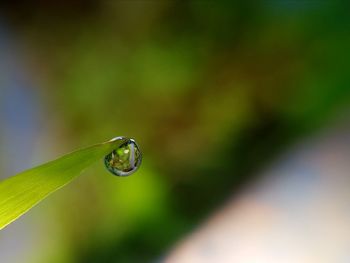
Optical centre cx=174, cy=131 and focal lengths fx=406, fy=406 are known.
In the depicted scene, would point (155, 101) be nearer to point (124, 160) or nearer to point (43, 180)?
point (124, 160)

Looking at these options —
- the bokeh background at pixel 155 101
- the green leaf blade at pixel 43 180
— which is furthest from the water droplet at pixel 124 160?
the bokeh background at pixel 155 101

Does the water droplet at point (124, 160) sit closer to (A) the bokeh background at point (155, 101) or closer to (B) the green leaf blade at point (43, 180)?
(B) the green leaf blade at point (43, 180)

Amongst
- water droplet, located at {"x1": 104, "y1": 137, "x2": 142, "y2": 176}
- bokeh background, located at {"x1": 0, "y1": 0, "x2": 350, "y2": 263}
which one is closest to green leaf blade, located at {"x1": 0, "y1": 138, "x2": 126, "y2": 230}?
water droplet, located at {"x1": 104, "y1": 137, "x2": 142, "y2": 176}

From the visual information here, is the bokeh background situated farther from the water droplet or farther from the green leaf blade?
the green leaf blade

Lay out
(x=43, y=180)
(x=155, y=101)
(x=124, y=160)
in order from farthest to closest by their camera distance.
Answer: (x=155, y=101) → (x=124, y=160) → (x=43, y=180)

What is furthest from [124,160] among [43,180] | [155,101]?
[155,101]

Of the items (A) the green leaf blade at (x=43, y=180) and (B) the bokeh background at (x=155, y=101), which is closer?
(A) the green leaf blade at (x=43, y=180)

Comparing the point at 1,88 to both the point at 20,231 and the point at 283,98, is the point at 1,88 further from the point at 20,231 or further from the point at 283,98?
the point at 283,98
